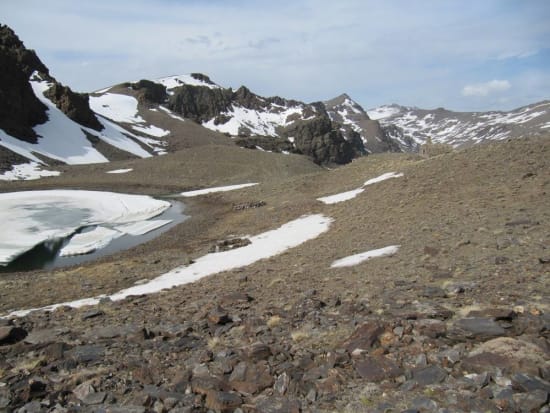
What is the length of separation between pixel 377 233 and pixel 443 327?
10.9 metres

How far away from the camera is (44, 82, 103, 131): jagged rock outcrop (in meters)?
119

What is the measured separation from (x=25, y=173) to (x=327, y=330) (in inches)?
2876

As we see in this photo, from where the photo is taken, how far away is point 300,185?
4150 centimetres

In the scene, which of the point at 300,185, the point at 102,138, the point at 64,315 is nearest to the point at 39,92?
the point at 102,138

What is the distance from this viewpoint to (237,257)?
65.0 ft

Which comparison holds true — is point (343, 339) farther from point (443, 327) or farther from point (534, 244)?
point (534, 244)

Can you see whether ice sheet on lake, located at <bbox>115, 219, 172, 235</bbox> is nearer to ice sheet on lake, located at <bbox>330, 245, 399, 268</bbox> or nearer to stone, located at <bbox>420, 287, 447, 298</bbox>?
ice sheet on lake, located at <bbox>330, 245, 399, 268</bbox>

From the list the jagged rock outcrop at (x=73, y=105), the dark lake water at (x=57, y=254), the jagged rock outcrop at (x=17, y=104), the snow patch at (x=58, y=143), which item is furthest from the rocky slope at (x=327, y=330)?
the jagged rock outcrop at (x=73, y=105)

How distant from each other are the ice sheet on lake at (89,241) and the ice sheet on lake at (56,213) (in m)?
2.15

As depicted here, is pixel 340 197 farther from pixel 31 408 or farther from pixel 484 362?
pixel 31 408

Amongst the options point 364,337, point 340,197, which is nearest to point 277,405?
point 364,337

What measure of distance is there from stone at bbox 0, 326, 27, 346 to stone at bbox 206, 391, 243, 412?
5963mm

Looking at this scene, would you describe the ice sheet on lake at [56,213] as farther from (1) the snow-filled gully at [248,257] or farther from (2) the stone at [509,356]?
(2) the stone at [509,356]

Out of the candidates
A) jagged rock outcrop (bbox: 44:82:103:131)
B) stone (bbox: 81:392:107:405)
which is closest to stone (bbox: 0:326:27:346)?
stone (bbox: 81:392:107:405)
